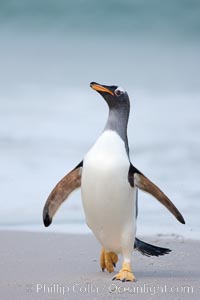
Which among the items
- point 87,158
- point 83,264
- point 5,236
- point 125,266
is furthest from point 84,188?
point 5,236

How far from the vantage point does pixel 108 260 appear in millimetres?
7879

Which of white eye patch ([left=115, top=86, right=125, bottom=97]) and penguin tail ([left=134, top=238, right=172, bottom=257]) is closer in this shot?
white eye patch ([left=115, top=86, right=125, bottom=97])

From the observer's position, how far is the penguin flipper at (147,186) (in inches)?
290

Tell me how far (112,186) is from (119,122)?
0.64m

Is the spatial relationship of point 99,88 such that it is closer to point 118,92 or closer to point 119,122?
point 118,92

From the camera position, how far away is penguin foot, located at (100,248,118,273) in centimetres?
785

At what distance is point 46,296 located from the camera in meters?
6.39

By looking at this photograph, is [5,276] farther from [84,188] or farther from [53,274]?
[84,188]

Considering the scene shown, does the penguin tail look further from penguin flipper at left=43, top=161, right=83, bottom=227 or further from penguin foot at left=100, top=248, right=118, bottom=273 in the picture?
penguin flipper at left=43, top=161, right=83, bottom=227

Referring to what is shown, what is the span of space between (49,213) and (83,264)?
910 mm

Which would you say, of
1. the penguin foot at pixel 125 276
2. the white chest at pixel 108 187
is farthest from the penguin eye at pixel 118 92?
the penguin foot at pixel 125 276

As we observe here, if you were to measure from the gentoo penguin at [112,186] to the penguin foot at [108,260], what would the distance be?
0.39ft

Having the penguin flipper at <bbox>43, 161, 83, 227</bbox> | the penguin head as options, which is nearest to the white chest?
the penguin flipper at <bbox>43, 161, 83, 227</bbox>

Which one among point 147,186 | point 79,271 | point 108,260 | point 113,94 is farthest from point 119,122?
point 79,271
